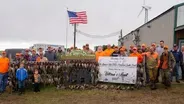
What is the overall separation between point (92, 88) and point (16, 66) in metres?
3.40

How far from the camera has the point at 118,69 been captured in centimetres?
1280

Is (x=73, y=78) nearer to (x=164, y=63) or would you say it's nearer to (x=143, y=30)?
(x=164, y=63)

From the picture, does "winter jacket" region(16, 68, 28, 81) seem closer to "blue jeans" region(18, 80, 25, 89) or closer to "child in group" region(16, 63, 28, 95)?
"child in group" region(16, 63, 28, 95)

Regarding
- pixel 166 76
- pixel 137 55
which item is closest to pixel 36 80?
pixel 137 55

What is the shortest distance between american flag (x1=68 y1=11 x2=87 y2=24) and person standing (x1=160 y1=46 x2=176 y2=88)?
582 inches

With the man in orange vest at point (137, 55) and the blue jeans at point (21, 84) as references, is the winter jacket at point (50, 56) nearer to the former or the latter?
the blue jeans at point (21, 84)

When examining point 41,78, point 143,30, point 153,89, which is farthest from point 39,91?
point 143,30

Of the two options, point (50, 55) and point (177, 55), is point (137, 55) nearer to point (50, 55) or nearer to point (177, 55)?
point (177, 55)

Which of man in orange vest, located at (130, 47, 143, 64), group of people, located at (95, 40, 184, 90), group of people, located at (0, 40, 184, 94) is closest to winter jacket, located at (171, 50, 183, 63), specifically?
group of people, located at (0, 40, 184, 94)

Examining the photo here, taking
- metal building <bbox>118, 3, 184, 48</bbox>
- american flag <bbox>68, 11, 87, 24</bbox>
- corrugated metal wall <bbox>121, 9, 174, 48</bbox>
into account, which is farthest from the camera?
american flag <bbox>68, 11, 87, 24</bbox>

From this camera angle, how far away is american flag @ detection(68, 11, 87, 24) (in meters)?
26.3

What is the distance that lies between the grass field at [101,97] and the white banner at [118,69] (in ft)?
2.48

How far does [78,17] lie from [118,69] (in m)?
14.6

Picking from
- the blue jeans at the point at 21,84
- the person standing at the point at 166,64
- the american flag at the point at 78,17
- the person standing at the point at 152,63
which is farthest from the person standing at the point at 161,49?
the american flag at the point at 78,17
